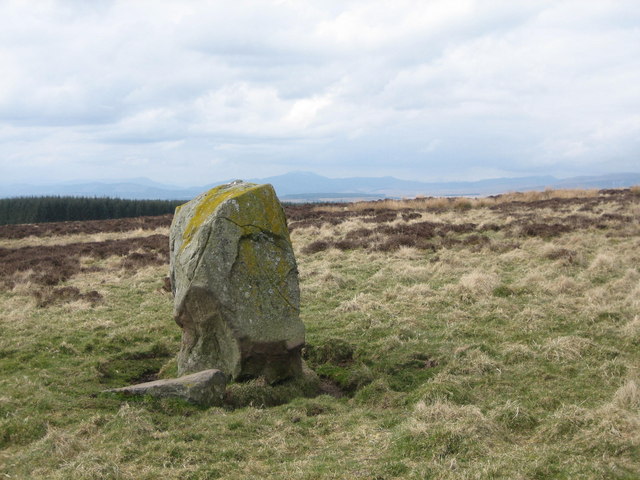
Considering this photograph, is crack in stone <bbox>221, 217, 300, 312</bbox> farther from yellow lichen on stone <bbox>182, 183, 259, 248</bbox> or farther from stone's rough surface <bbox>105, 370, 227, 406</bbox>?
stone's rough surface <bbox>105, 370, 227, 406</bbox>

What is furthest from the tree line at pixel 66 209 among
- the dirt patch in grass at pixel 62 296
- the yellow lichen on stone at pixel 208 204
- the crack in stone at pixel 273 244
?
the crack in stone at pixel 273 244

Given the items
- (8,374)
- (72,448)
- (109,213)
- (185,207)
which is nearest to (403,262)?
(185,207)

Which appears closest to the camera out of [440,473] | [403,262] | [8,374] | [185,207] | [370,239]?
[440,473]

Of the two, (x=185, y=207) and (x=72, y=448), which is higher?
(x=185, y=207)

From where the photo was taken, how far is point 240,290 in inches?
316

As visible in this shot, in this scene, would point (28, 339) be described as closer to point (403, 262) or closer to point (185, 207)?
point (185, 207)

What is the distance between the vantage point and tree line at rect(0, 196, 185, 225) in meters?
70.1

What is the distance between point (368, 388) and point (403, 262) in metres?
9.78

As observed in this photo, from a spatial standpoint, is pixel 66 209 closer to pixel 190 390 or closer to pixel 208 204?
pixel 208 204

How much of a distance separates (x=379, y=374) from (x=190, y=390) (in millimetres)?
3110

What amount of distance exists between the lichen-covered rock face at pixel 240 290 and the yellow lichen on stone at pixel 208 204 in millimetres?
25

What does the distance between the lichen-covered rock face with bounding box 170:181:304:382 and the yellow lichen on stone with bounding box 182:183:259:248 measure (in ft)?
0.08

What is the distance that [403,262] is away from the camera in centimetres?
1706

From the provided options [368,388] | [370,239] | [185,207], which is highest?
[185,207]
